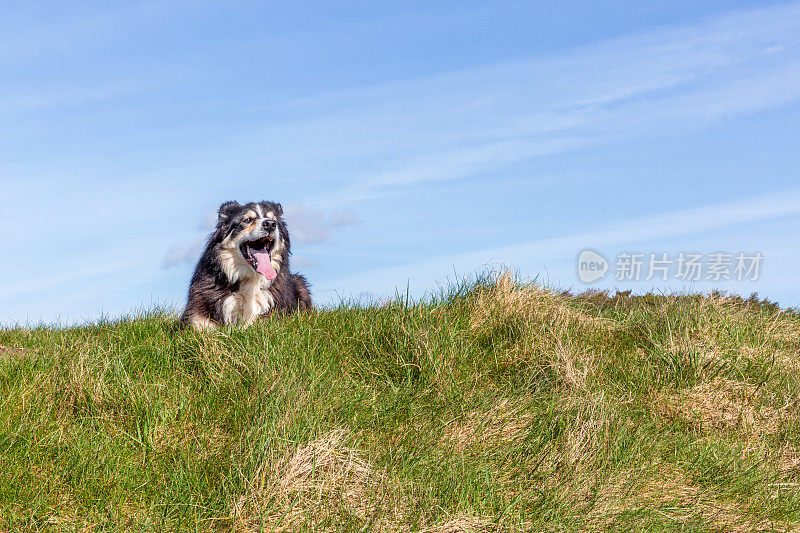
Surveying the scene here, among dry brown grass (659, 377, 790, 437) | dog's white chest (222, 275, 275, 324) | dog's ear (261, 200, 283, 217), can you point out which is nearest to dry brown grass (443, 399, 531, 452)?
dry brown grass (659, 377, 790, 437)

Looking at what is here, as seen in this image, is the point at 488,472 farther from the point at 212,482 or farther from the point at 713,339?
the point at 713,339

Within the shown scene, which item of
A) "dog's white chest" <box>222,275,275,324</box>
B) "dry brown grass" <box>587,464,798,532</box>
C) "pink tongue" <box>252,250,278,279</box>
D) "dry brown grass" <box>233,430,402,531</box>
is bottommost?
"dry brown grass" <box>587,464,798,532</box>

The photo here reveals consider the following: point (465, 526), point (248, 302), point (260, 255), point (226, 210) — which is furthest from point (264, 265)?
point (465, 526)

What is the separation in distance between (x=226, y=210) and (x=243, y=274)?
97cm

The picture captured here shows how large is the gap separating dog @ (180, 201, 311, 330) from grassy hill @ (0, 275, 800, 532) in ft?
2.32

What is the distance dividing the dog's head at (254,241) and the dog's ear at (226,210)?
107mm

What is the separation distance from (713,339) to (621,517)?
3.50 meters

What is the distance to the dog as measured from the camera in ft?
25.2

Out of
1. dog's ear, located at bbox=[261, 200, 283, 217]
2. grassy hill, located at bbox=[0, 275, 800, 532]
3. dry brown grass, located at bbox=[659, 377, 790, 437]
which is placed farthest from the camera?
dog's ear, located at bbox=[261, 200, 283, 217]

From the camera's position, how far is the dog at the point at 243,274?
7680mm

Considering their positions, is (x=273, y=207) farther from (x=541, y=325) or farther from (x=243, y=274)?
(x=541, y=325)

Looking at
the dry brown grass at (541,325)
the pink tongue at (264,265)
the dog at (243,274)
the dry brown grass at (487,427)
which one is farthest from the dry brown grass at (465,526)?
the pink tongue at (264,265)

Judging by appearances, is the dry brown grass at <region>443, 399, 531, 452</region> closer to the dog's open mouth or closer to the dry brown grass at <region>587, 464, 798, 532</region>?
the dry brown grass at <region>587, 464, 798, 532</region>

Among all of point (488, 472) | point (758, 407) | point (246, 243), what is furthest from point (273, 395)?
point (758, 407)
